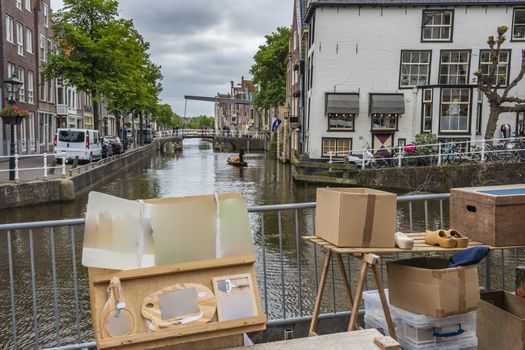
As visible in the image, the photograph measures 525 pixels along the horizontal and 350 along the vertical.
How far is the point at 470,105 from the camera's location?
92.3 ft

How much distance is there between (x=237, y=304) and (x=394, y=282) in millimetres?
1583

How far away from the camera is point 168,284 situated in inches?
115

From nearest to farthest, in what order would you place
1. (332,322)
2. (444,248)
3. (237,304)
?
(237,304) < (444,248) < (332,322)

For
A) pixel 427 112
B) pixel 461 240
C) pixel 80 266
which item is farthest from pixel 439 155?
pixel 461 240

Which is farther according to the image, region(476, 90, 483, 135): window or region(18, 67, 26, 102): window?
region(18, 67, 26, 102): window

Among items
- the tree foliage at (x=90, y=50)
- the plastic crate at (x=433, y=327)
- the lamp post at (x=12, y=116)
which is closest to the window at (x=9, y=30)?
the tree foliage at (x=90, y=50)

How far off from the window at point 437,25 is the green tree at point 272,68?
21.9 m

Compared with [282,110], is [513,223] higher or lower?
lower

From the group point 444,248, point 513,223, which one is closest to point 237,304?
point 444,248

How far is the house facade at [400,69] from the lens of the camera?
28188 millimetres

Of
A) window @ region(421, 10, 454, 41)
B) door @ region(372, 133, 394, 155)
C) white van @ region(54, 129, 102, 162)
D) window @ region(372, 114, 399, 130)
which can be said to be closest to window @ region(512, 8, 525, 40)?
window @ region(421, 10, 454, 41)

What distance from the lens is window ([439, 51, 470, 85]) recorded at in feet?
93.8

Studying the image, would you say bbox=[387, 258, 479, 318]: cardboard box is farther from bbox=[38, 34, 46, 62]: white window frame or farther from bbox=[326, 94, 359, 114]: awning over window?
bbox=[38, 34, 46, 62]: white window frame

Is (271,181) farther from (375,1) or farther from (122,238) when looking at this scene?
(122,238)
